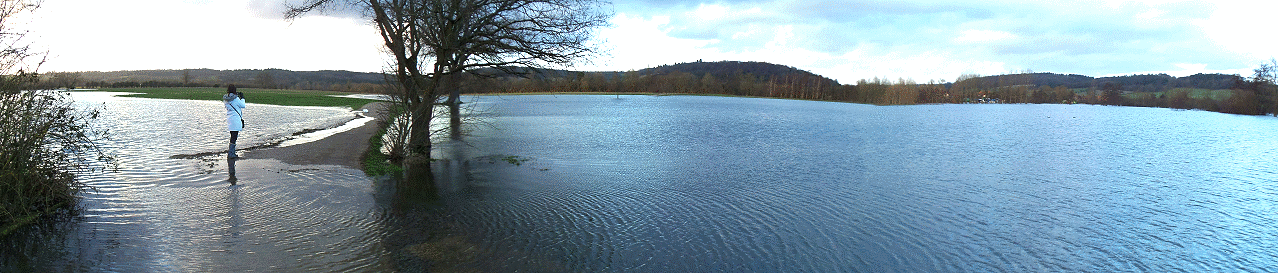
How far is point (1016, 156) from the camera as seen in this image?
17.9 metres

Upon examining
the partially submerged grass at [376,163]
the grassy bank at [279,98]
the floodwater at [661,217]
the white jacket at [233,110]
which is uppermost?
the white jacket at [233,110]

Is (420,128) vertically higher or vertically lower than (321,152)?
higher

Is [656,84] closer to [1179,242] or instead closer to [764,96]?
[764,96]

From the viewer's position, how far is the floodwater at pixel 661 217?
21.2 feet

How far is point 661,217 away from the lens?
28.7ft

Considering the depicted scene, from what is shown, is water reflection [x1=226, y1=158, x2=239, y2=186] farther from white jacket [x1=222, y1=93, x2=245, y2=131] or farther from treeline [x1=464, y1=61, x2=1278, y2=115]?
treeline [x1=464, y1=61, x2=1278, y2=115]

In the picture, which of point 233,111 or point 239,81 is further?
point 239,81

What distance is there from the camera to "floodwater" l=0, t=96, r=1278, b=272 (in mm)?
6453

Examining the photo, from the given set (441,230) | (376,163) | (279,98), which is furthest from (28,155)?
(279,98)

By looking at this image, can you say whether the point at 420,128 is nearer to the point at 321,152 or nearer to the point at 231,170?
the point at 321,152

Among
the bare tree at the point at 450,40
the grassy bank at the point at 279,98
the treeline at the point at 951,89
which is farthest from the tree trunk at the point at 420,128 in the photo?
the treeline at the point at 951,89

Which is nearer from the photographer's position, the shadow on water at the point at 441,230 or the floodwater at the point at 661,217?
the shadow on water at the point at 441,230

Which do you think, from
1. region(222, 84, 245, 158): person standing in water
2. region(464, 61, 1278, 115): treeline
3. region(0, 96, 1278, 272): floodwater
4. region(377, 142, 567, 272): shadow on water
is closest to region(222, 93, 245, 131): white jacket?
region(222, 84, 245, 158): person standing in water

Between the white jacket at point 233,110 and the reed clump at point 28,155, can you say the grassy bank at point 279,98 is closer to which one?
the white jacket at point 233,110
